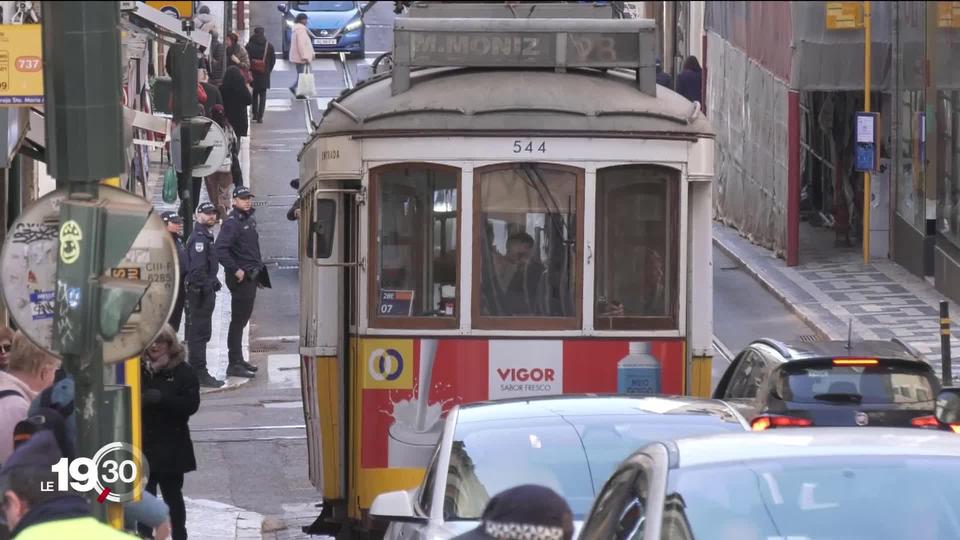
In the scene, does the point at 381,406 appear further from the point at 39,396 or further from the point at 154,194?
the point at 154,194

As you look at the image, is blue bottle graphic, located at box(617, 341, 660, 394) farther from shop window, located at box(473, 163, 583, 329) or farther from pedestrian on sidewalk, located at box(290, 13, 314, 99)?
pedestrian on sidewalk, located at box(290, 13, 314, 99)

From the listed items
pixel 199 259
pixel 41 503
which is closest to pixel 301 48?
pixel 199 259

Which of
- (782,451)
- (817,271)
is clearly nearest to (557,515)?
(782,451)

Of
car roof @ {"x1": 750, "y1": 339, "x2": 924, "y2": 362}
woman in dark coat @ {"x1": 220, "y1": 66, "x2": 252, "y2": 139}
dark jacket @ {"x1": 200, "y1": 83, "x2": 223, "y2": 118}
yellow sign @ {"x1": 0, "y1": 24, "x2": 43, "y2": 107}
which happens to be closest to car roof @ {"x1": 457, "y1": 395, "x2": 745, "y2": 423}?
car roof @ {"x1": 750, "y1": 339, "x2": 924, "y2": 362}

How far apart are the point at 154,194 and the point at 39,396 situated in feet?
72.1

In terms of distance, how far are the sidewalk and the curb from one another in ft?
0.04

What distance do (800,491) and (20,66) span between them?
933 centimetres

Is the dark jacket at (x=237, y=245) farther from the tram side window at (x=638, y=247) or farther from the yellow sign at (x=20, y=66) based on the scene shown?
the tram side window at (x=638, y=247)

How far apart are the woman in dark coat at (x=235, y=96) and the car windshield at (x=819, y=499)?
85.1 ft

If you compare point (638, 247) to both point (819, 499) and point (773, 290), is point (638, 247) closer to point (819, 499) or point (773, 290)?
point (819, 499)

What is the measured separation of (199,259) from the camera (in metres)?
19.0

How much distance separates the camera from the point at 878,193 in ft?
88.3

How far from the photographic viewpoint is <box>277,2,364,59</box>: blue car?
47.2m

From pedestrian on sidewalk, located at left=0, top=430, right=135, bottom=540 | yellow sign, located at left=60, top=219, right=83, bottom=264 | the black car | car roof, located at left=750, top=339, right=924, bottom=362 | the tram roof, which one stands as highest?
the tram roof
